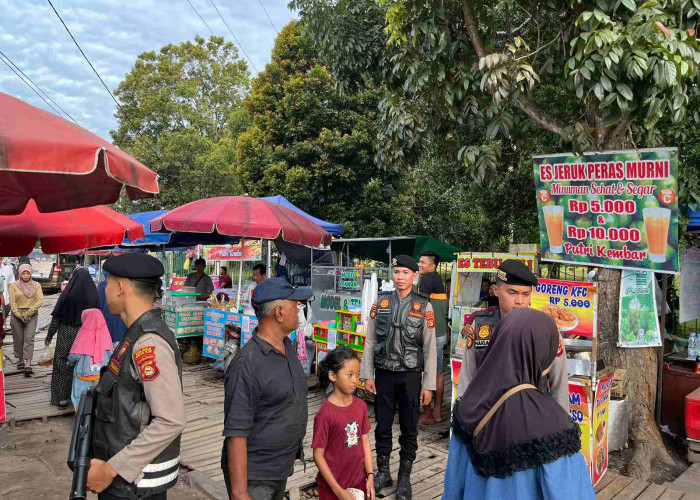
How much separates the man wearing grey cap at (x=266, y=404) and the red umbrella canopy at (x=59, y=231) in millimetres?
3936

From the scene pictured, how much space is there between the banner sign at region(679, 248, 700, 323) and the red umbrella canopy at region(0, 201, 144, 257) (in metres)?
7.47

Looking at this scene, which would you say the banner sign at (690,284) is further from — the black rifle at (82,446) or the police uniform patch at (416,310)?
the black rifle at (82,446)

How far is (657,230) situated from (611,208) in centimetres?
51

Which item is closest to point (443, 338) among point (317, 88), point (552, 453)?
point (552, 453)

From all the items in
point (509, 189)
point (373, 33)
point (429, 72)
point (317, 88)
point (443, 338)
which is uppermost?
point (317, 88)

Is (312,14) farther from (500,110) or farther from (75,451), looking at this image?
(75,451)

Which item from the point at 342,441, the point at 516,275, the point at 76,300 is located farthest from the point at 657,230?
the point at 76,300

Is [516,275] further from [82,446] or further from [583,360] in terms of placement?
[82,446]

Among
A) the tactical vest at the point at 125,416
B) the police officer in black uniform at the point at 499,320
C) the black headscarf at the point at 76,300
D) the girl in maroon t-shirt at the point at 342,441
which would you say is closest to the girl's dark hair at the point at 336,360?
the girl in maroon t-shirt at the point at 342,441

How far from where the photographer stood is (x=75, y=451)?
215cm

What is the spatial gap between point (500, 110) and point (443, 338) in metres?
3.16

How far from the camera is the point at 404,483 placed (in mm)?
4270

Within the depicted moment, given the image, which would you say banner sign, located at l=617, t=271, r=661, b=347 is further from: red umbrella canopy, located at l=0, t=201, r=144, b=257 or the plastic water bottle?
red umbrella canopy, located at l=0, t=201, r=144, b=257

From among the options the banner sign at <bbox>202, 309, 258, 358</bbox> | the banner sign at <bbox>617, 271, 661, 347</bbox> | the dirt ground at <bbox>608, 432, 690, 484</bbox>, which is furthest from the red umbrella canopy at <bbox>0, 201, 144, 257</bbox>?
the dirt ground at <bbox>608, 432, 690, 484</bbox>
